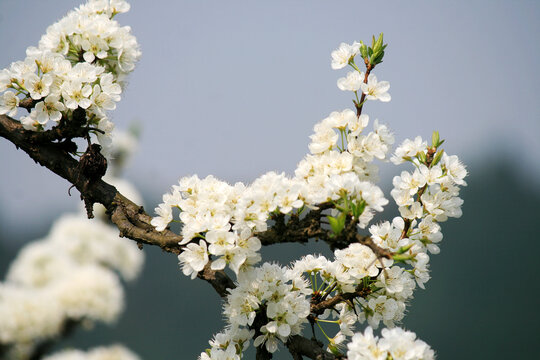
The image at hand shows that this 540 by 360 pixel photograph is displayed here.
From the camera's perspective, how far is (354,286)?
7.30 feet

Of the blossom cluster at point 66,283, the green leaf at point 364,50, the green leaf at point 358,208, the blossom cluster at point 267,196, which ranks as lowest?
the green leaf at point 358,208

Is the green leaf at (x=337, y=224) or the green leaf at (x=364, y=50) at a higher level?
the green leaf at (x=364, y=50)

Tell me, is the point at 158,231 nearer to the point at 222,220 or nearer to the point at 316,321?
the point at 222,220

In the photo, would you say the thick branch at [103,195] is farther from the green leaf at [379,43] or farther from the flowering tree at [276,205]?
the green leaf at [379,43]

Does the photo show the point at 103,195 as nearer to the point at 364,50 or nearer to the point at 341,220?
the point at 341,220

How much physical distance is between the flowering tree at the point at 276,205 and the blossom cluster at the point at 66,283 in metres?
3.39

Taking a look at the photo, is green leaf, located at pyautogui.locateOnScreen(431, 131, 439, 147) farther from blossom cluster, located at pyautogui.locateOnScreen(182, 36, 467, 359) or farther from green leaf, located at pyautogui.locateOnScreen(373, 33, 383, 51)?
green leaf, located at pyautogui.locateOnScreen(373, 33, 383, 51)

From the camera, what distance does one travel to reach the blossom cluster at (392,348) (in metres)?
1.72

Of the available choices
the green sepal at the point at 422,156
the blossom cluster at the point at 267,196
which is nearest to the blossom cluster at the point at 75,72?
the blossom cluster at the point at 267,196

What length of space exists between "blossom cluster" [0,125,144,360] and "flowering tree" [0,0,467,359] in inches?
133

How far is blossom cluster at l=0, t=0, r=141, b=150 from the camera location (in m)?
2.21

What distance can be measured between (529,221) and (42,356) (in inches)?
2124

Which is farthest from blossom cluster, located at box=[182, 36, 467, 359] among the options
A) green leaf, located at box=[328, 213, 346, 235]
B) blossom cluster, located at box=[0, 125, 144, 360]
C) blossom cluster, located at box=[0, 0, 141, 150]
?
blossom cluster, located at box=[0, 125, 144, 360]

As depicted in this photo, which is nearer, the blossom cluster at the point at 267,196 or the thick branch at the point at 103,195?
the blossom cluster at the point at 267,196
